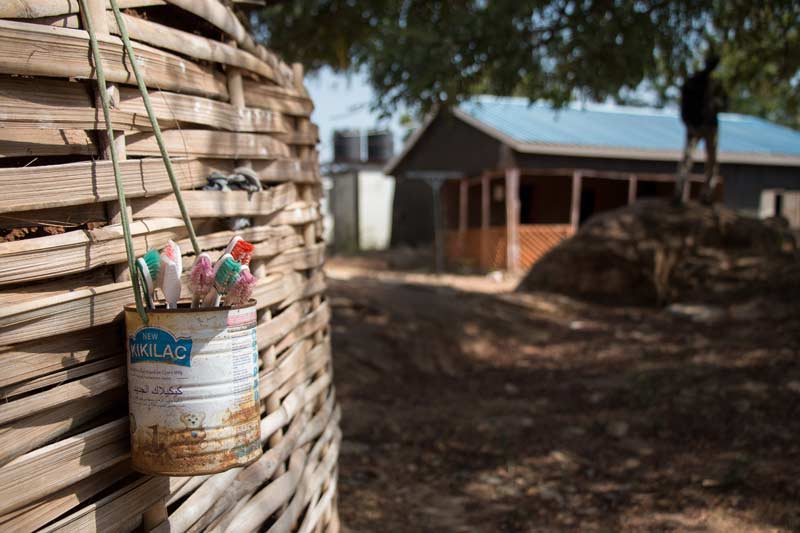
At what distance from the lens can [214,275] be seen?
5.94ft

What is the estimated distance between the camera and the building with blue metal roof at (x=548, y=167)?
1823 centimetres

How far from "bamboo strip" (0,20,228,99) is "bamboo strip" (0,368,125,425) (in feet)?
2.23

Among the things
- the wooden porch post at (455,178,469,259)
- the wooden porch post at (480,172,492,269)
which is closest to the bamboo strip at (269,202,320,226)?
the wooden porch post at (480,172,492,269)

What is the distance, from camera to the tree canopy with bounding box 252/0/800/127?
7.38m

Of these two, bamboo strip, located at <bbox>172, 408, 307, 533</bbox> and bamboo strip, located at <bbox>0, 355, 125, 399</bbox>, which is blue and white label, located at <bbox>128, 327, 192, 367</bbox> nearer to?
bamboo strip, located at <bbox>0, 355, 125, 399</bbox>

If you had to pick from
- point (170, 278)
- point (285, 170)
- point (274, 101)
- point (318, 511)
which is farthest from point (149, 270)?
point (318, 511)

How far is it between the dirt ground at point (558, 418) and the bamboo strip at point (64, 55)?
2775 millimetres

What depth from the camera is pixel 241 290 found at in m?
A: 1.81

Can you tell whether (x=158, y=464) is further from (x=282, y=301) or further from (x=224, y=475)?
(x=282, y=301)

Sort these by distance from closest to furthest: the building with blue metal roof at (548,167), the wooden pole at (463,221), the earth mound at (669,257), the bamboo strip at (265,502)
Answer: the bamboo strip at (265,502)
the earth mound at (669,257)
the building with blue metal roof at (548,167)
the wooden pole at (463,221)

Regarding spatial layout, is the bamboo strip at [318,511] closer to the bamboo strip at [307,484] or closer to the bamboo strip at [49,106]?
the bamboo strip at [307,484]

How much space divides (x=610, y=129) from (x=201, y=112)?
64.3 ft

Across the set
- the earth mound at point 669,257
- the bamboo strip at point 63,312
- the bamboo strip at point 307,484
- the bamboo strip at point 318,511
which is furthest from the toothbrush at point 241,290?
the earth mound at point 669,257

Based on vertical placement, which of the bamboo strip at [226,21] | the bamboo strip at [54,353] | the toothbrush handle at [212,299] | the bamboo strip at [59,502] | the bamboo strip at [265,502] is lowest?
the bamboo strip at [265,502]
